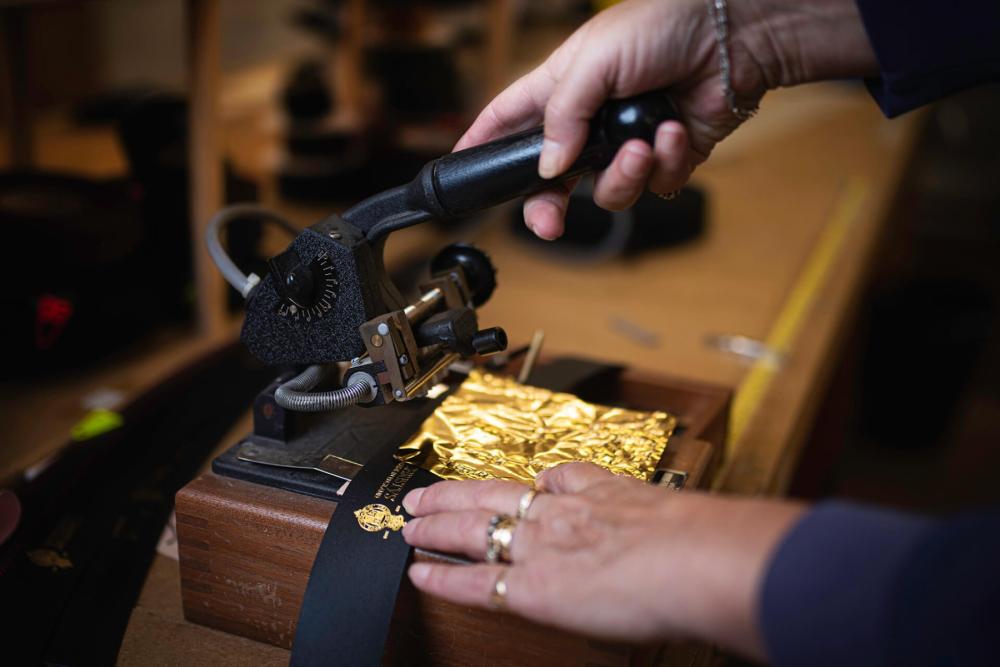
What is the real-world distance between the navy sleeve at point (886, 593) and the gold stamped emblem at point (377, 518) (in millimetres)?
304

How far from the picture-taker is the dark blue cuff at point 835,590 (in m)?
0.49

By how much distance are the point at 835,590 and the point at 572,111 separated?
1.30 ft

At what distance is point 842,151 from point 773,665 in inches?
80.5

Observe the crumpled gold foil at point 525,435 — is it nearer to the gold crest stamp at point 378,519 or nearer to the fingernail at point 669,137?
the gold crest stamp at point 378,519

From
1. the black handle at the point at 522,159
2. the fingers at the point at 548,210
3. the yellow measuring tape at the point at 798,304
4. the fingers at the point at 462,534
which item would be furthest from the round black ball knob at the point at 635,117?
the yellow measuring tape at the point at 798,304

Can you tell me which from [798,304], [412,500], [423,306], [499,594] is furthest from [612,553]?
[798,304]

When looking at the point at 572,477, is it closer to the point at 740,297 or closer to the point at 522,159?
the point at 522,159

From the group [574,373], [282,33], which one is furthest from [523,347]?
[282,33]

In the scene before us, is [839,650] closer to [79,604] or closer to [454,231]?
[79,604]

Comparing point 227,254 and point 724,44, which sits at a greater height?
point 724,44

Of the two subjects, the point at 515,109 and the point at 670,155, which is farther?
the point at 515,109

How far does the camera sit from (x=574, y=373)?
97 cm

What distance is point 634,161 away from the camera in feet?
2.35

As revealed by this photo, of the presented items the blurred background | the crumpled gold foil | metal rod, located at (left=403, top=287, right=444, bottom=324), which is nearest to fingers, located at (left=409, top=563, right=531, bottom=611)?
the crumpled gold foil
